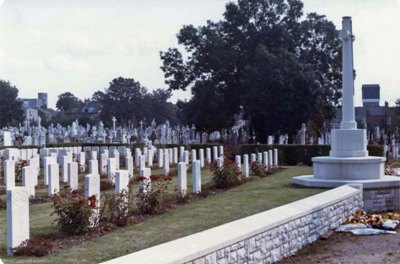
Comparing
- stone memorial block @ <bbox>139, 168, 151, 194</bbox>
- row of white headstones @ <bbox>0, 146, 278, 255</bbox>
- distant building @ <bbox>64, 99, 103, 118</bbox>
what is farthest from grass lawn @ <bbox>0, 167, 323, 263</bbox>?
distant building @ <bbox>64, 99, 103, 118</bbox>

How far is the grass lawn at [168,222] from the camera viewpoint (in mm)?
7621

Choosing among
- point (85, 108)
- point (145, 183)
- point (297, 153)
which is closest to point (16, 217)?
point (145, 183)

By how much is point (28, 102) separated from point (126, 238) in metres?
103

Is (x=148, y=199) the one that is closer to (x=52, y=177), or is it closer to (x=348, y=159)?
(x=52, y=177)

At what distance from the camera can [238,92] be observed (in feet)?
134

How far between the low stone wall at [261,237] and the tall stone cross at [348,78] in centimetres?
393

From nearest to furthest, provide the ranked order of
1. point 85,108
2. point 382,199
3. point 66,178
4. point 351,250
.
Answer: point 351,250, point 382,199, point 66,178, point 85,108

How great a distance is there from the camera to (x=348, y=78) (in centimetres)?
1599

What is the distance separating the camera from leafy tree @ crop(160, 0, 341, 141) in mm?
38094

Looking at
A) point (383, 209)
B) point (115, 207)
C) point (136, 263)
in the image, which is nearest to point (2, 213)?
point (115, 207)

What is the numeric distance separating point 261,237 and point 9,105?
66.0 m

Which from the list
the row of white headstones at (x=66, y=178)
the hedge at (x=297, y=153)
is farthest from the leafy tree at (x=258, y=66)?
the row of white headstones at (x=66, y=178)

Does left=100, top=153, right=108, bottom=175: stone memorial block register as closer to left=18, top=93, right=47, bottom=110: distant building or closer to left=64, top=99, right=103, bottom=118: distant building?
left=64, top=99, right=103, bottom=118: distant building

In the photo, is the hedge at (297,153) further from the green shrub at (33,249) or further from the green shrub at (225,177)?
the green shrub at (33,249)
